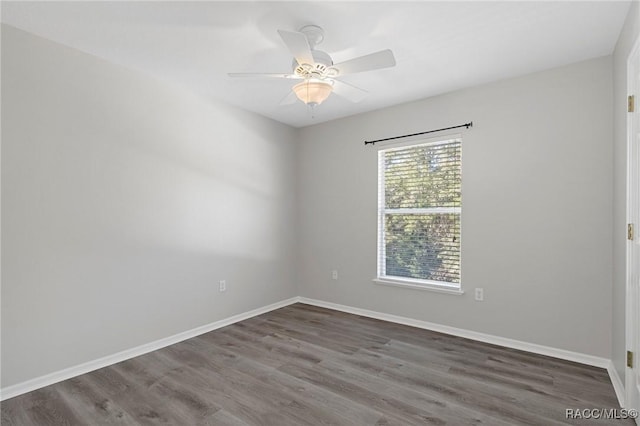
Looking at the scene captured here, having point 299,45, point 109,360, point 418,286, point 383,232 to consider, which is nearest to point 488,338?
point 418,286

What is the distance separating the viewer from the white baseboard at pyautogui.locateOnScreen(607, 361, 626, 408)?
2131 millimetres

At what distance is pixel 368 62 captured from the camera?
217 cm

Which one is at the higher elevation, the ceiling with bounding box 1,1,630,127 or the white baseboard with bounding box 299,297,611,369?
the ceiling with bounding box 1,1,630,127

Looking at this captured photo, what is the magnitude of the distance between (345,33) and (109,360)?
3.17 metres

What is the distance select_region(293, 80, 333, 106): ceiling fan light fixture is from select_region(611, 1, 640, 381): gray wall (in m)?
1.87

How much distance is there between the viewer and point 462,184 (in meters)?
3.38

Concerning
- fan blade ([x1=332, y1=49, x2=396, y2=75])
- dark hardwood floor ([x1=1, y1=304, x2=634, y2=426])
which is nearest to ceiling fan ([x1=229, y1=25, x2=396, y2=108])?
fan blade ([x1=332, y1=49, x2=396, y2=75])

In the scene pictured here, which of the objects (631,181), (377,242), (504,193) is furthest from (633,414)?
(377,242)

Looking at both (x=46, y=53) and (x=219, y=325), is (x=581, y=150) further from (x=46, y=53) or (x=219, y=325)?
(x=46, y=53)

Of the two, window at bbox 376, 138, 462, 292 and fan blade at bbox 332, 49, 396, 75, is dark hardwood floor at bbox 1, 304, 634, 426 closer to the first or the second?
window at bbox 376, 138, 462, 292

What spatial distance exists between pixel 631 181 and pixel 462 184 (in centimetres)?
143

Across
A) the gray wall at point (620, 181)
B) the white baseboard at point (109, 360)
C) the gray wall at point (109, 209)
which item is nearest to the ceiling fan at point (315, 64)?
the gray wall at point (109, 209)

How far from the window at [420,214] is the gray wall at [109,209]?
1.61m

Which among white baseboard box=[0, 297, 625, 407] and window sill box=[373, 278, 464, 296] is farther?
window sill box=[373, 278, 464, 296]
